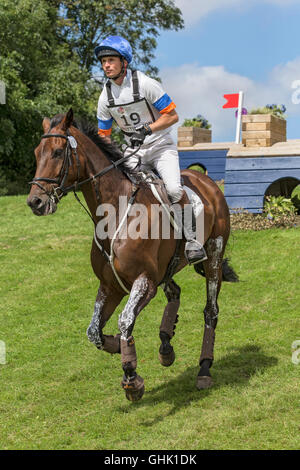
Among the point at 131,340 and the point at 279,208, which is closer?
the point at 131,340

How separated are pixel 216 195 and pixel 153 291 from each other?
2047 millimetres

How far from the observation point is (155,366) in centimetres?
755

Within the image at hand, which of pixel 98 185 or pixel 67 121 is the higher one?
pixel 67 121

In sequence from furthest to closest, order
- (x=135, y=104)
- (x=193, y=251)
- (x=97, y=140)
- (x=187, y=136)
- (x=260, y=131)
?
(x=187, y=136) → (x=260, y=131) → (x=193, y=251) → (x=135, y=104) → (x=97, y=140)

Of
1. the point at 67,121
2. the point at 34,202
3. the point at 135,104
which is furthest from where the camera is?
the point at 135,104

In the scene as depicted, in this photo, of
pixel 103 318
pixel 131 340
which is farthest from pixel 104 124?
pixel 131 340

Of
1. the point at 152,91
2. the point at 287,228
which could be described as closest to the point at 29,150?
the point at 287,228

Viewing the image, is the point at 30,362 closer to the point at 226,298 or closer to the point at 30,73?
the point at 226,298

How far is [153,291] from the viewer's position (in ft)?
18.6

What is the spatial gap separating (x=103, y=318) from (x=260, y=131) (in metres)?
10.9

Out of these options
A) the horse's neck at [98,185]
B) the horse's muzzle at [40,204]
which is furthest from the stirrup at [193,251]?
the horse's muzzle at [40,204]

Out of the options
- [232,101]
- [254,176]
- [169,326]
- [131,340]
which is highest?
[232,101]

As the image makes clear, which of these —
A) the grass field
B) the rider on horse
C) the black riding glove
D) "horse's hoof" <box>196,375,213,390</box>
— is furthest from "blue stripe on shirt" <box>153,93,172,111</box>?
the grass field

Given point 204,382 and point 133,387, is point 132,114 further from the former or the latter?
point 204,382
